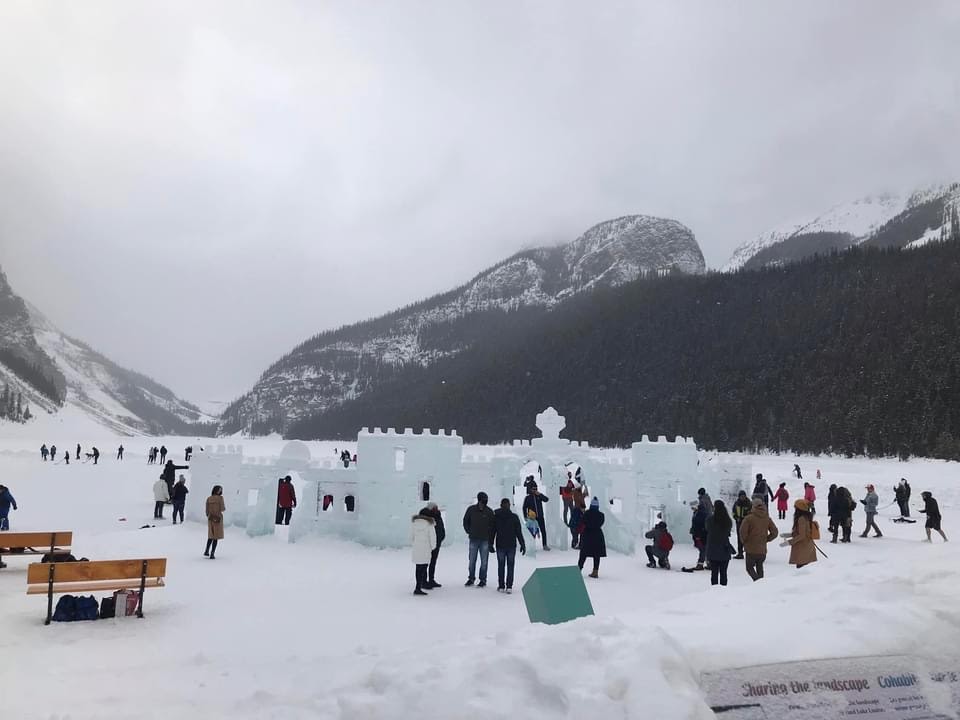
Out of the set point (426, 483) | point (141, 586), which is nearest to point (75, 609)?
point (141, 586)

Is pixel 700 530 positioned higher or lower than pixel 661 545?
higher

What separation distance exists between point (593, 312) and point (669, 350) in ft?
86.9

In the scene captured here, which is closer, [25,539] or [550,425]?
[25,539]

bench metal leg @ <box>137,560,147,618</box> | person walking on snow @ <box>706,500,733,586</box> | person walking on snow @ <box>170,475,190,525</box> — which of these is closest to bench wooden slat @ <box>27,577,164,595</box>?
bench metal leg @ <box>137,560,147,618</box>

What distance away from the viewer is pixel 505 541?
425 inches

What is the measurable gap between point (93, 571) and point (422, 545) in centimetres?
472

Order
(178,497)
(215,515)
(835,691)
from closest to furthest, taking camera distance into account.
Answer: (835,691) < (215,515) < (178,497)

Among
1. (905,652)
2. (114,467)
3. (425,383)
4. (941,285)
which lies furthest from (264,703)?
(425,383)

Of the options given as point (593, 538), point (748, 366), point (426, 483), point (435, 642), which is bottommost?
point (435, 642)

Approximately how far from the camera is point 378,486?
1584cm

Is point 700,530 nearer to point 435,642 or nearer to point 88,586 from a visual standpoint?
point 435,642

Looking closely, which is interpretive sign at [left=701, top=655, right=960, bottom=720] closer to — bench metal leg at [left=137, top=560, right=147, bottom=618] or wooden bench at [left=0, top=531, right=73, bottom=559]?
bench metal leg at [left=137, top=560, right=147, bottom=618]

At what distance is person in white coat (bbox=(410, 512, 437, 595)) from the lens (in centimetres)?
1039

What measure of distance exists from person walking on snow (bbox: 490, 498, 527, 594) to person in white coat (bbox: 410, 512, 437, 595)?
3.80ft
